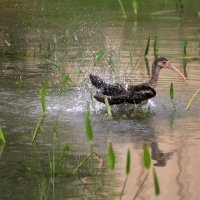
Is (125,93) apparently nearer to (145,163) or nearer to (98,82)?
(98,82)

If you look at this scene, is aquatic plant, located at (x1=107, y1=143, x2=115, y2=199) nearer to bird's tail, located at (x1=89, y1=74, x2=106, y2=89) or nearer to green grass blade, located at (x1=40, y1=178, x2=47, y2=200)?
green grass blade, located at (x1=40, y1=178, x2=47, y2=200)

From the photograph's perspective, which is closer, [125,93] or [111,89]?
[125,93]

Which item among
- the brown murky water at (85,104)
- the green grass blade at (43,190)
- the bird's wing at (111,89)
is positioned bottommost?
the green grass blade at (43,190)

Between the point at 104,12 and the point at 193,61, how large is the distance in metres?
6.95

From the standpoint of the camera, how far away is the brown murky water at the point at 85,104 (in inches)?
275

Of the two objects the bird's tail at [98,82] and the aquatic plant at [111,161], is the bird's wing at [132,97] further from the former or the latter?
the aquatic plant at [111,161]

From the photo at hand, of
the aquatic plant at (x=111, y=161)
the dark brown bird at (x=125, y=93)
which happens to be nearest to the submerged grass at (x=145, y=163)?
the aquatic plant at (x=111, y=161)

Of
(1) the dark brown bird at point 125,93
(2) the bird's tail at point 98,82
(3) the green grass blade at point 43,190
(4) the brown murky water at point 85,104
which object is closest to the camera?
(3) the green grass blade at point 43,190

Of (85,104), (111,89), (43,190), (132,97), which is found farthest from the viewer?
(85,104)

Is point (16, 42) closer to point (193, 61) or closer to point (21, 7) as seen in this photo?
point (193, 61)

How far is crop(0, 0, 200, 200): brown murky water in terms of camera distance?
6980 mm

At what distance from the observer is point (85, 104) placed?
416 inches

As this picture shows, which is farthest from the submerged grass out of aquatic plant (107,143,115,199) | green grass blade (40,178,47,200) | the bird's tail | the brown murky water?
the bird's tail

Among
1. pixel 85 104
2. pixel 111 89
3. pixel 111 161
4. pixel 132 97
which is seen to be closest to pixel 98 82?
pixel 111 89
